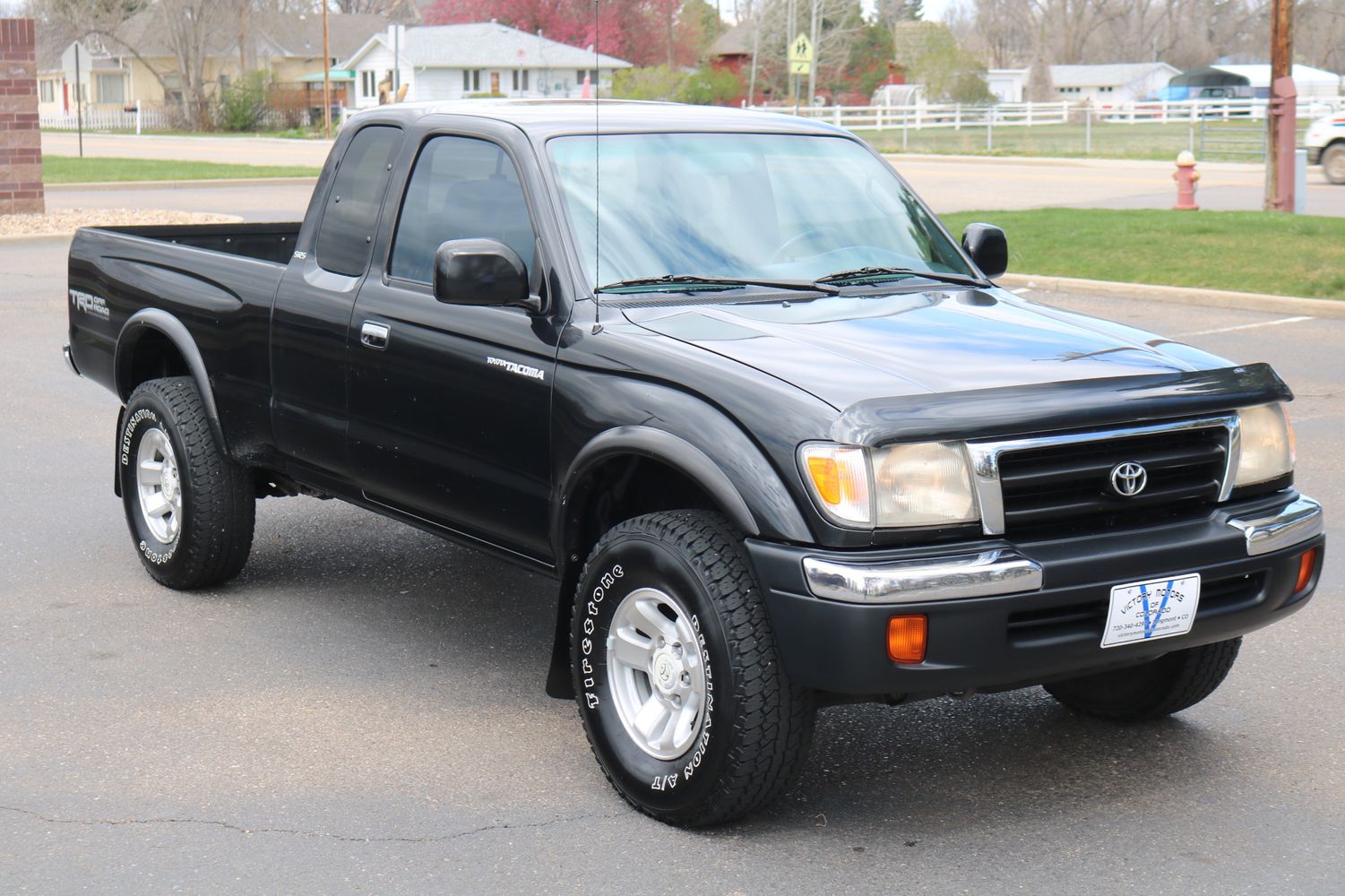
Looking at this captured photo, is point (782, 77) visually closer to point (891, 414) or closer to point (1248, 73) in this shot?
point (1248, 73)

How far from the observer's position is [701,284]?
477cm

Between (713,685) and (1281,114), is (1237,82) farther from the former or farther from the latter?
(713,685)

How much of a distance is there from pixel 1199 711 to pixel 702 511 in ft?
6.40

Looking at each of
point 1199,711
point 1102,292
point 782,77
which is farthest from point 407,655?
point 782,77

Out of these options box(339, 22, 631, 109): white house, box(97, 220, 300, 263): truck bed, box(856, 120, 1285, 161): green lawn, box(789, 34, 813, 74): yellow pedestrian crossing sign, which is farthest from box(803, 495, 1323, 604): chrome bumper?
box(339, 22, 631, 109): white house

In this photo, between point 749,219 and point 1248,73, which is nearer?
point 749,219

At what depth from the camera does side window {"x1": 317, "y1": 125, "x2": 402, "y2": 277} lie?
551 cm

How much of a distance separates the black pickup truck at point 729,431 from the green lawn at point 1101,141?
1350 inches

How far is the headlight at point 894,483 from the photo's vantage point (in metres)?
3.75

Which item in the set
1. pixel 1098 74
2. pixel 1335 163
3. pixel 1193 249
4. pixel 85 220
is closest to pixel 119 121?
pixel 85 220

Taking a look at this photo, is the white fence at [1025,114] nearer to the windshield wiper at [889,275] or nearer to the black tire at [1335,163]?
the black tire at [1335,163]

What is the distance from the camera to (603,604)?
14.1 feet

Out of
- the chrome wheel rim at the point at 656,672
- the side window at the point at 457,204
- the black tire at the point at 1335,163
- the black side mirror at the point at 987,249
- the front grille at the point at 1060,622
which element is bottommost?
the chrome wheel rim at the point at 656,672

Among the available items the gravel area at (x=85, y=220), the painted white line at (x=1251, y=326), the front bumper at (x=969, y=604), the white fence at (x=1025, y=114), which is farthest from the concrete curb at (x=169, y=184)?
the front bumper at (x=969, y=604)
